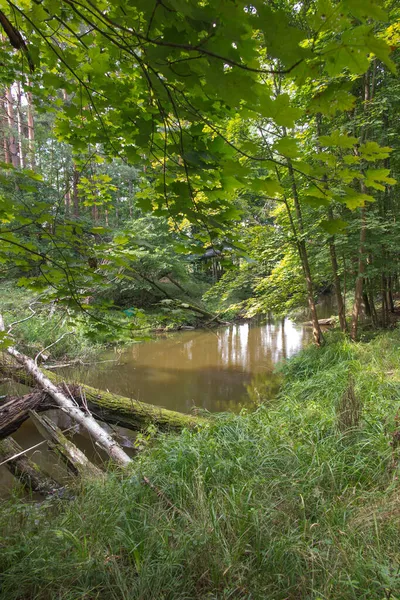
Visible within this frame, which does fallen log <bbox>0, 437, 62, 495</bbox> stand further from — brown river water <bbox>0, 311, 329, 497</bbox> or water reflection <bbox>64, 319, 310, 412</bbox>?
water reflection <bbox>64, 319, 310, 412</bbox>

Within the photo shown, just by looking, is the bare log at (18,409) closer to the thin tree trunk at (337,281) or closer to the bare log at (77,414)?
the bare log at (77,414)

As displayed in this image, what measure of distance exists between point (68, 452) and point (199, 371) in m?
4.62

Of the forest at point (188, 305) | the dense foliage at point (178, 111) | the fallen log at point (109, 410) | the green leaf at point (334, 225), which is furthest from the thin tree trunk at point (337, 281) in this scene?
the green leaf at point (334, 225)

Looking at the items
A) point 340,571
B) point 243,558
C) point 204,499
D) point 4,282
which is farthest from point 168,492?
point 4,282

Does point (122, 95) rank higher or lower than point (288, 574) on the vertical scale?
higher

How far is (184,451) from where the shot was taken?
290cm

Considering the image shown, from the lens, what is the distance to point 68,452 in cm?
343

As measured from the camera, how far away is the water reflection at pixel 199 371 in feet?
19.9

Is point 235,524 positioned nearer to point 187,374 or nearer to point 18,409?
point 18,409

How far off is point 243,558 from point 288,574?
23 cm

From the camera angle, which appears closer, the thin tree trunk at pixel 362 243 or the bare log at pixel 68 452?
the bare log at pixel 68 452

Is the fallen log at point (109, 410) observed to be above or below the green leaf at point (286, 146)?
below

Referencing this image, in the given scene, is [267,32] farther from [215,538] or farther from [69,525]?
[69,525]

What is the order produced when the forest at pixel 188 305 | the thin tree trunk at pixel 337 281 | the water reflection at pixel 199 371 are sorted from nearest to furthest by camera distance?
the forest at pixel 188 305 → the water reflection at pixel 199 371 → the thin tree trunk at pixel 337 281
